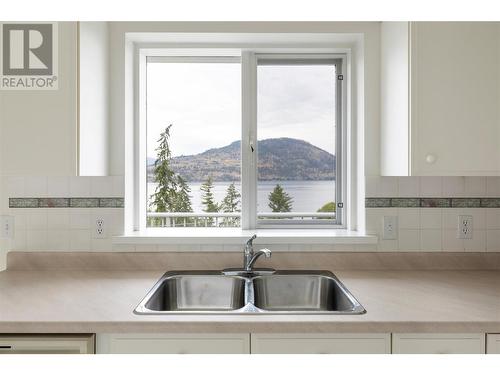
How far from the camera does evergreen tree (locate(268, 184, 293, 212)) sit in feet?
7.58

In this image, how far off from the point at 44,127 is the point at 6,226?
0.66 meters

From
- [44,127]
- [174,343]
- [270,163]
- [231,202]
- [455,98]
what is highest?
[455,98]

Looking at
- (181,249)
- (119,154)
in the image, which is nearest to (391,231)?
(181,249)

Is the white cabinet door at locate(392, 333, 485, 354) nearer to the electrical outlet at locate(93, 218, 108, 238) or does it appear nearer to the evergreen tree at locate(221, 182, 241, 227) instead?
the evergreen tree at locate(221, 182, 241, 227)

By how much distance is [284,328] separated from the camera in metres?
1.37

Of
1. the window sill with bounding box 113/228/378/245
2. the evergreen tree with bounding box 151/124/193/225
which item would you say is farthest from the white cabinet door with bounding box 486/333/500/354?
the evergreen tree with bounding box 151/124/193/225

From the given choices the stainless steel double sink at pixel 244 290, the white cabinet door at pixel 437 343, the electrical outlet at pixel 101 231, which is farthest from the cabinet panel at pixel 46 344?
the white cabinet door at pixel 437 343

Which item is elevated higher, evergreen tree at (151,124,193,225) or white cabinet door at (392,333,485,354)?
evergreen tree at (151,124,193,225)

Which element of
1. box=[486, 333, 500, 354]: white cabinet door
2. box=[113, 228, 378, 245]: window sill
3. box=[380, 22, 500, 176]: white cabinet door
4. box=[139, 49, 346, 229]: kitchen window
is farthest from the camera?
box=[139, 49, 346, 229]: kitchen window

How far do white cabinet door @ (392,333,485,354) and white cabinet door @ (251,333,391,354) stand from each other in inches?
1.6

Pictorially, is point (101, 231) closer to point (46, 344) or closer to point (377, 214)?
point (46, 344)

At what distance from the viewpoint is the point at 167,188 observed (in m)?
2.34

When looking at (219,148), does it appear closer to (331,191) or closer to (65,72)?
(331,191)

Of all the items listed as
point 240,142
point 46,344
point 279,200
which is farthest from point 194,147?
point 46,344
